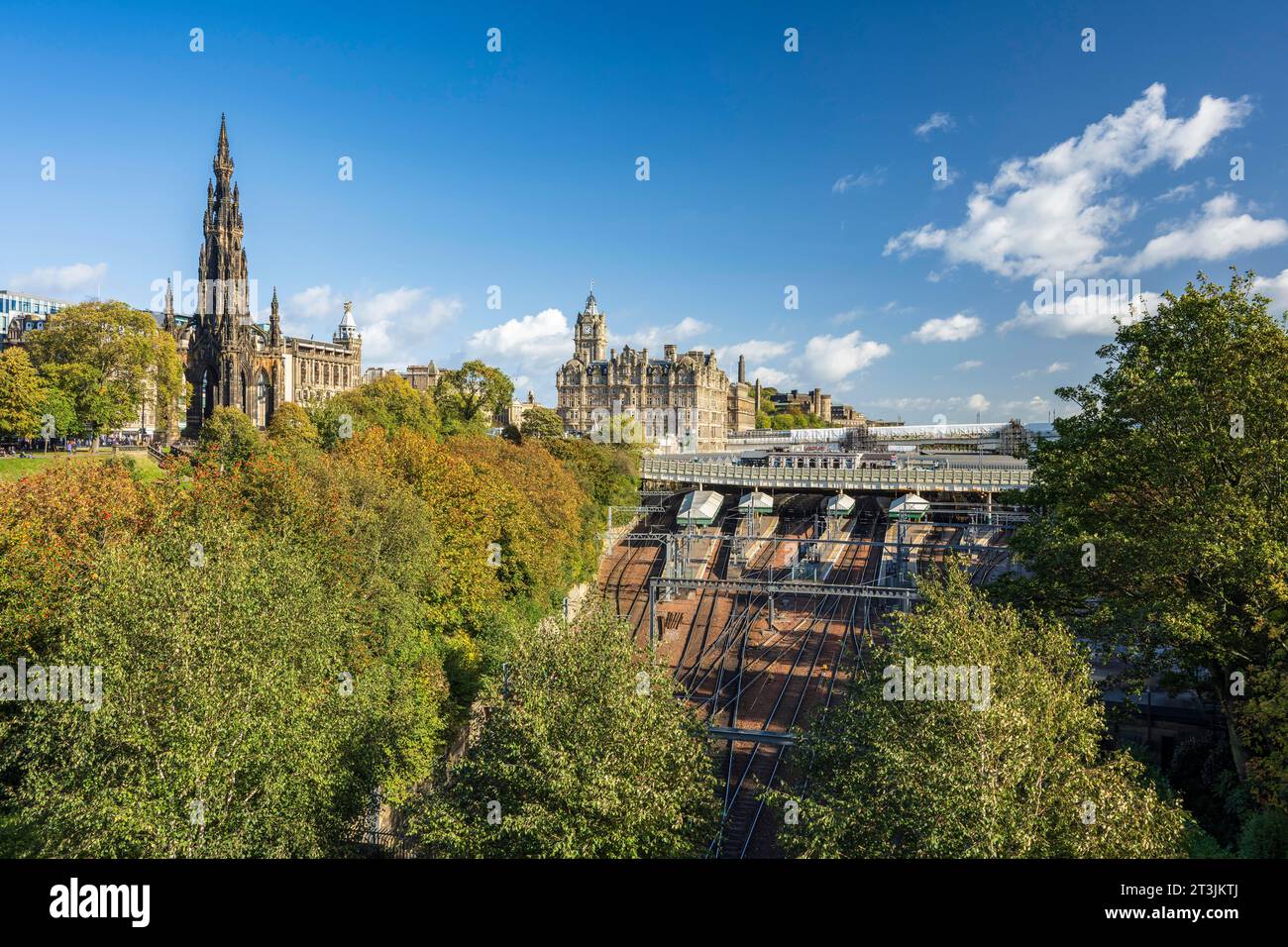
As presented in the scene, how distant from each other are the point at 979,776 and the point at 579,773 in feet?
20.1

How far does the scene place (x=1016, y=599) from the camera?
19.1 metres

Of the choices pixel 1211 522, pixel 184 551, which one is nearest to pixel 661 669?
pixel 184 551

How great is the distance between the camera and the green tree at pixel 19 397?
34.0 m

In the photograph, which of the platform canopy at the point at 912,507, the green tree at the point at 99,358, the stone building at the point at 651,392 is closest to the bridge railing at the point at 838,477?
the platform canopy at the point at 912,507

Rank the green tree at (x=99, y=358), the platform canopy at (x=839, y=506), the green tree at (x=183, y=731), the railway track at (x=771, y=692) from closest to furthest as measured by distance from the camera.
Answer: the green tree at (x=183, y=731), the railway track at (x=771, y=692), the green tree at (x=99, y=358), the platform canopy at (x=839, y=506)

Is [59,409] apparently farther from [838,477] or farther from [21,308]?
[21,308]

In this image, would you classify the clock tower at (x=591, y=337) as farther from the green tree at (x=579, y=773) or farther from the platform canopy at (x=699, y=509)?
the green tree at (x=579, y=773)

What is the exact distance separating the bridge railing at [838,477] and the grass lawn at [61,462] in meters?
31.5

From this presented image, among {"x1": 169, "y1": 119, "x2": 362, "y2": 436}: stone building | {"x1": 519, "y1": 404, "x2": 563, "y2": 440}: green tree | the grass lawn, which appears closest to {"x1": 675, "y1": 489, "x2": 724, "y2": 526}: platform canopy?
{"x1": 519, "y1": 404, "x2": 563, "y2": 440}: green tree

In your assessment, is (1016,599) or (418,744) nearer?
(418,744)
